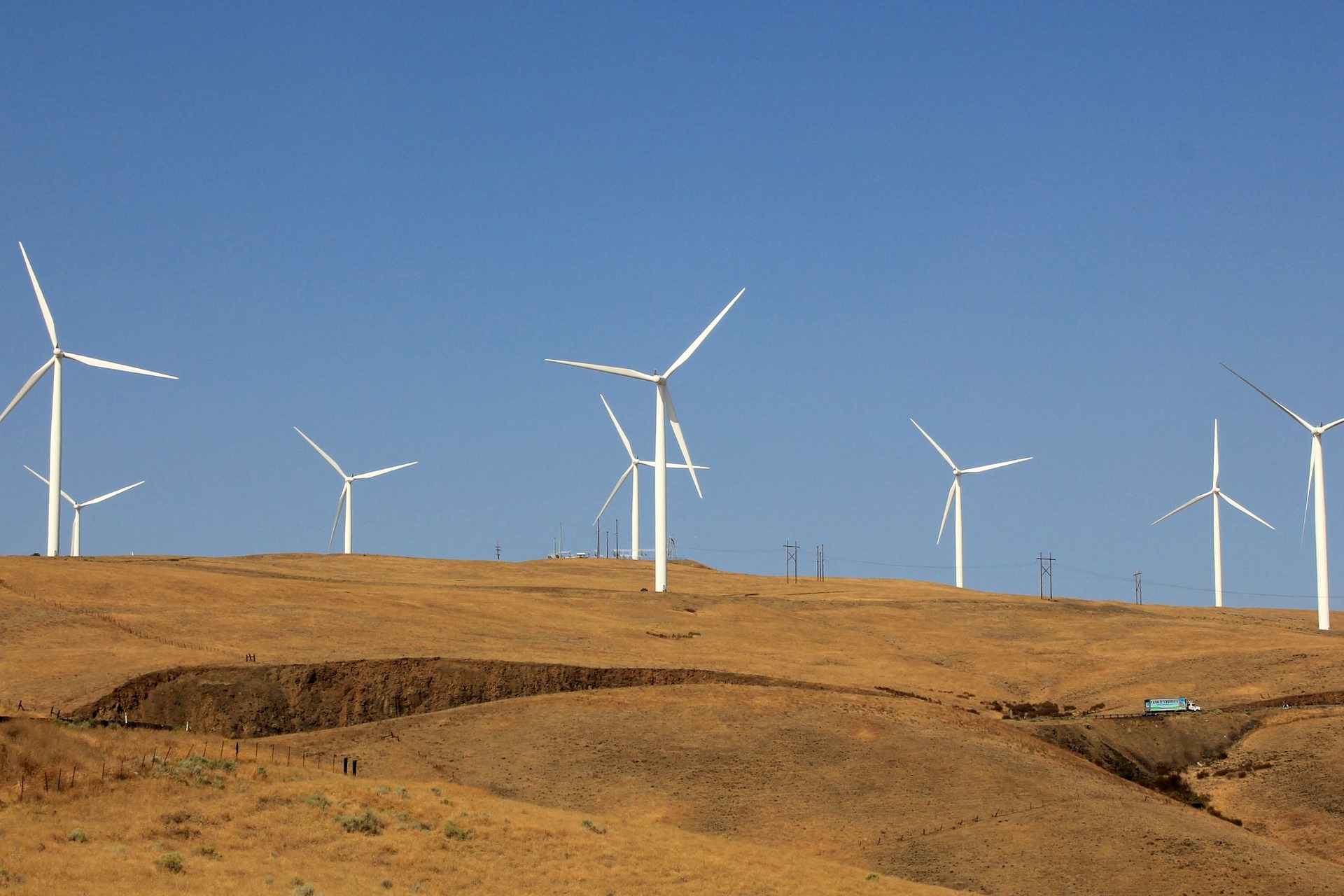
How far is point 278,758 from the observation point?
4784 centimetres

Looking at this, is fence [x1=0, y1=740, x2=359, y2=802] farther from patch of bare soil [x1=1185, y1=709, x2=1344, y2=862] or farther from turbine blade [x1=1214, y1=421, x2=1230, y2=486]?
turbine blade [x1=1214, y1=421, x2=1230, y2=486]

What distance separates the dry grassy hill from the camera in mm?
46531

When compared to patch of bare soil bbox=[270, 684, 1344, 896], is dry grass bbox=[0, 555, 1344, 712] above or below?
above

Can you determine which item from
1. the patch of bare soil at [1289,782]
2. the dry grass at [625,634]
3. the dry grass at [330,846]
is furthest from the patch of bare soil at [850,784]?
the dry grass at [625,634]

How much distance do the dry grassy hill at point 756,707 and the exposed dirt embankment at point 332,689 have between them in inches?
5.3

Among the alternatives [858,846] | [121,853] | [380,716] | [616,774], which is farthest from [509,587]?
[121,853]

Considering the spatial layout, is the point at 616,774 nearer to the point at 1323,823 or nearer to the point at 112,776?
the point at 112,776

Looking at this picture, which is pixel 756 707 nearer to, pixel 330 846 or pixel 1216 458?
pixel 330 846

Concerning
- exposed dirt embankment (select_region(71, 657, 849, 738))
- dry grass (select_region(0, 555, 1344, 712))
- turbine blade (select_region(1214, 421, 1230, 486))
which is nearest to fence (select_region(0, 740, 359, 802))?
exposed dirt embankment (select_region(71, 657, 849, 738))

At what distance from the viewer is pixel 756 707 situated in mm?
59094

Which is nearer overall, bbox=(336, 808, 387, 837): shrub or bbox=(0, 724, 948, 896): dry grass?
bbox=(0, 724, 948, 896): dry grass

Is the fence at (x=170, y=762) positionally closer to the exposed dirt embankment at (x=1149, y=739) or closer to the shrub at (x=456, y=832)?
the shrub at (x=456, y=832)

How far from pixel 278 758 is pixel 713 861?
16150 mm

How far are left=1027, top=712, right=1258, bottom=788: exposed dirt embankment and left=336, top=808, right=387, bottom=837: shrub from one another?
3170cm
